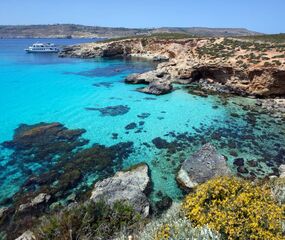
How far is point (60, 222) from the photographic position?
7840 millimetres

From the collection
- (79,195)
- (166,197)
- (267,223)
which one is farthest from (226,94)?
(267,223)

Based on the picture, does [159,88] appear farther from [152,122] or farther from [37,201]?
[37,201]

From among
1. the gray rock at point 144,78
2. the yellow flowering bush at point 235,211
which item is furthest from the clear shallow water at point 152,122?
the yellow flowering bush at point 235,211

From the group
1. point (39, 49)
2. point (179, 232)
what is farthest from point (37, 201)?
point (39, 49)

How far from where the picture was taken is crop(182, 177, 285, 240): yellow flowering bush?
5.96 meters

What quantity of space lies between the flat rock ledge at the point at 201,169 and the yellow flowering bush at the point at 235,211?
6609 mm

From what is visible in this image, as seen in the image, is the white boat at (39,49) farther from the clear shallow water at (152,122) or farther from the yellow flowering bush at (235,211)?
the yellow flowering bush at (235,211)

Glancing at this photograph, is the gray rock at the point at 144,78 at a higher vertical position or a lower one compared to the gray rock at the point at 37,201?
lower

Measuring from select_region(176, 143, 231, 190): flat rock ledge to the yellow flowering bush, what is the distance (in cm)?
661

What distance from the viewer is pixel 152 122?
2427cm

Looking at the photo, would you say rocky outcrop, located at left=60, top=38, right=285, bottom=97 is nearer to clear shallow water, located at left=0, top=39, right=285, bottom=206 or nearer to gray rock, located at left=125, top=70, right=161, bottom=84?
gray rock, located at left=125, top=70, right=161, bottom=84

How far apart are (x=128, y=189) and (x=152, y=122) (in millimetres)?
11929

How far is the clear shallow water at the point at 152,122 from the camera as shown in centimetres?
1645

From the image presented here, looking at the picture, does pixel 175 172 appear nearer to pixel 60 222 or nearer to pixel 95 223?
pixel 95 223
